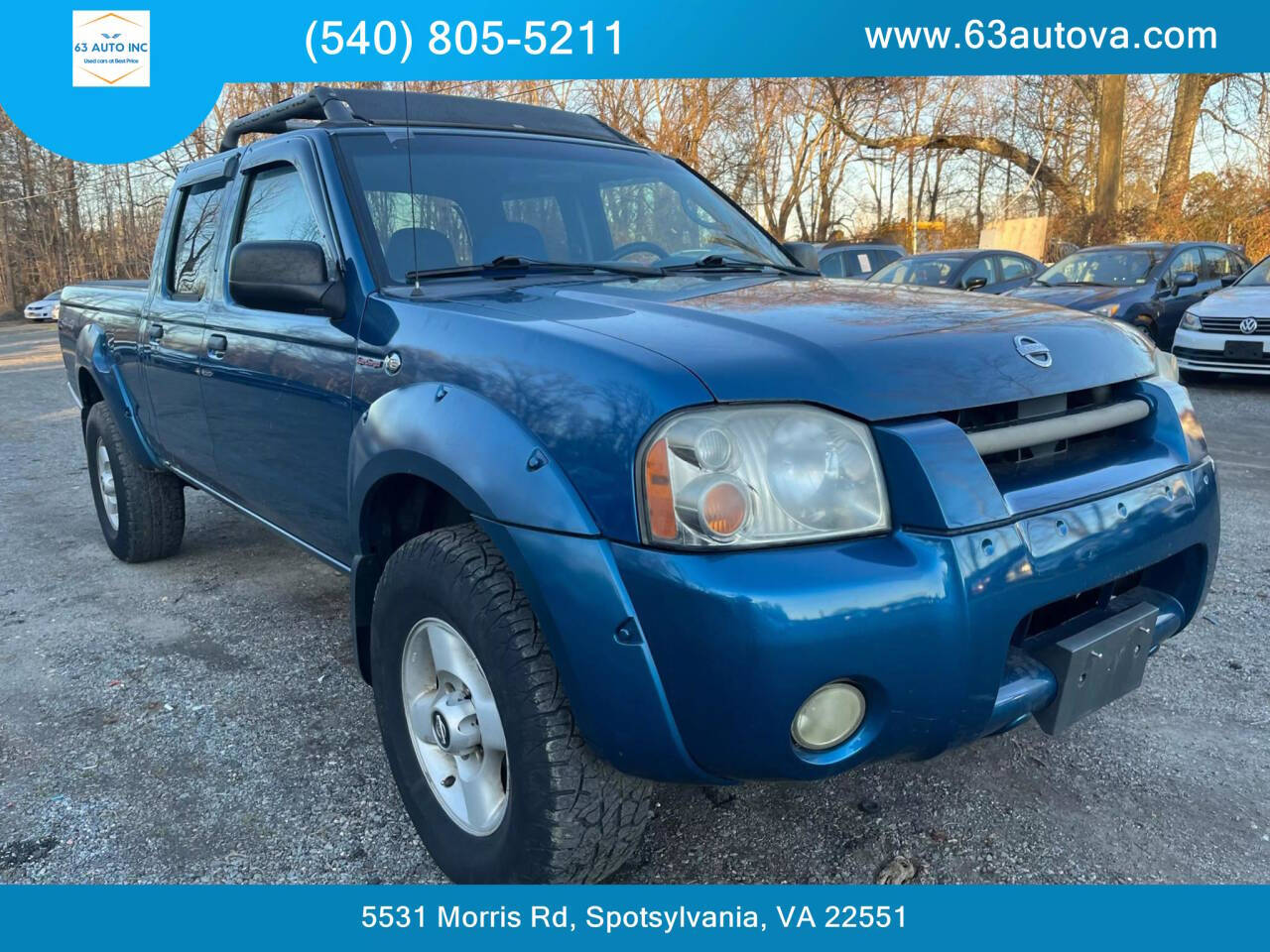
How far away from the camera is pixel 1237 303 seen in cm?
941

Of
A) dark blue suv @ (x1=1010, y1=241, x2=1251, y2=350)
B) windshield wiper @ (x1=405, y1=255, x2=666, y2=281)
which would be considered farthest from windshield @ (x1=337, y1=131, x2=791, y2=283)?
dark blue suv @ (x1=1010, y1=241, x2=1251, y2=350)

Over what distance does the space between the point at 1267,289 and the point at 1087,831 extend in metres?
9.38

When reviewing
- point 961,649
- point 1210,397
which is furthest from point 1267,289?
point 961,649

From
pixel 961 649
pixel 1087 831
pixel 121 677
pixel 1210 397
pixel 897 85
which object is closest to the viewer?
pixel 961 649

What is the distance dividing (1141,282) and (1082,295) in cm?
107

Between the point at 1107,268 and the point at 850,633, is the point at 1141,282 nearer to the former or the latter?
the point at 1107,268

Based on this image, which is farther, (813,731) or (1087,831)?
(1087,831)

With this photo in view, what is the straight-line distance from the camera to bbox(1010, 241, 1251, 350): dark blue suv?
10203 millimetres

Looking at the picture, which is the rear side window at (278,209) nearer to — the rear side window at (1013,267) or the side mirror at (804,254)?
the side mirror at (804,254)

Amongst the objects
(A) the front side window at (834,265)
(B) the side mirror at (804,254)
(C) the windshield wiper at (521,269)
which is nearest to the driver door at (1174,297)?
(A) the front side window at (834,265)

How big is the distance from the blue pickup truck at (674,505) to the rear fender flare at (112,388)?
6.05 ft

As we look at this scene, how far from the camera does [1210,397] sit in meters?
9.19

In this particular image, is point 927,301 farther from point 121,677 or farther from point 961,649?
point 121,677

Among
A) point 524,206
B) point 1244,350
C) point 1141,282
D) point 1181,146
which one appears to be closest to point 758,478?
point 524,206
